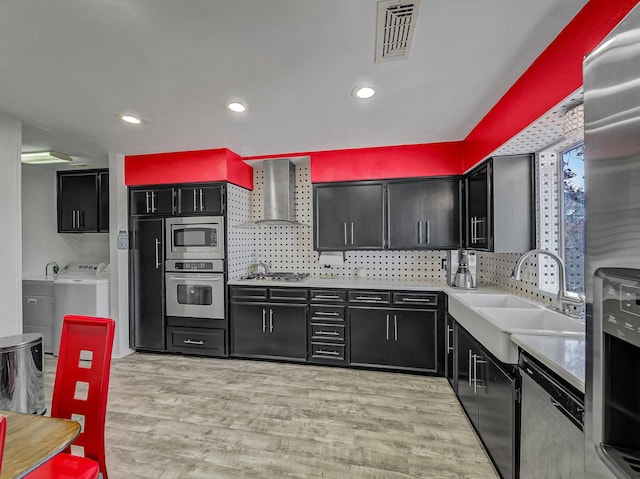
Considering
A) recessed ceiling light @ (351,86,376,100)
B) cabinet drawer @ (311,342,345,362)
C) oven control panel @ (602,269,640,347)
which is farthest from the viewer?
cabinet drawer @ (311,342,345,362)

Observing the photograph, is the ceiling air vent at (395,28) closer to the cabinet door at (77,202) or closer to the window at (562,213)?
the window at (562,213)

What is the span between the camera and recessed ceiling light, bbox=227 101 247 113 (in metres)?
2.35

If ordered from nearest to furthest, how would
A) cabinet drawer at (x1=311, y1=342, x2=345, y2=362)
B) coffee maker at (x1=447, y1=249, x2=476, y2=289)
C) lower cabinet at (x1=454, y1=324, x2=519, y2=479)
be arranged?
lower cabinet at (x1=454, y1=324, x2=519, y2=479) < coffee maker at (x1=447, y1=249, x2=476, y2=289) < cabinet drawer at (x1=311, y1=342, x2=345, y2=362)

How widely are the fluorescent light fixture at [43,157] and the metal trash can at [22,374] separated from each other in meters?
2.32

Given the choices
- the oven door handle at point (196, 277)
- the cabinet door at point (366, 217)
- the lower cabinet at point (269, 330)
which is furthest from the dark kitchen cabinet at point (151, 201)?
the cabinet door at point (366, 217)

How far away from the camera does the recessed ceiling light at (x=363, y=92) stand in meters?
2.11

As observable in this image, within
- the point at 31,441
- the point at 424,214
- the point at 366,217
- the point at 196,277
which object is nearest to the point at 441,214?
the point at 424,214

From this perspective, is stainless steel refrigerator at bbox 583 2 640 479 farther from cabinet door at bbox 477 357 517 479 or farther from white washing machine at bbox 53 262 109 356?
white washing machine at bbox 53 262 109 356

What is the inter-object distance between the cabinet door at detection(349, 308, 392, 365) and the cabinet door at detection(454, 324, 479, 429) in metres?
0.78

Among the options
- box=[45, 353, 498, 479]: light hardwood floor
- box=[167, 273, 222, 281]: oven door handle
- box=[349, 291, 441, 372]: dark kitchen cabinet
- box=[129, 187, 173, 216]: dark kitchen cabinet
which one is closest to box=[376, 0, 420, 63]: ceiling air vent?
box=[349, 291, 441, 372]: dark kitchen cabinet

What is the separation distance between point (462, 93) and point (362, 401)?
269 centimetres

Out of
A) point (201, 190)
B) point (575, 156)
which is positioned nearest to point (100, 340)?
point (201, 190)

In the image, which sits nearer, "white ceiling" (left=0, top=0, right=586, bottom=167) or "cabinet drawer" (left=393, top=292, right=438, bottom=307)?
"white ceiling" (left=0, top=0, right=586, bottom=167)

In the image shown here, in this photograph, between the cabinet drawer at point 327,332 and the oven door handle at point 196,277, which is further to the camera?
the oven door handle at point 196,277
